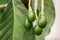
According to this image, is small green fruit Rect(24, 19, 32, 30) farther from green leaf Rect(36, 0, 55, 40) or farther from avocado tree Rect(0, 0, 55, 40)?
green leaf Rect(36, 0, 55, 40)

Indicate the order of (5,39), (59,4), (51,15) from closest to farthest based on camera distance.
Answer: (5,39)
(51,15)
(59,4)

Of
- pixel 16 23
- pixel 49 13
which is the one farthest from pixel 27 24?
pixel 49 13

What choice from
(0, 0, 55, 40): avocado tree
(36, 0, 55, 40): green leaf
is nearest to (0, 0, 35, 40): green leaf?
(0, 0, 55, 40): avocado tree

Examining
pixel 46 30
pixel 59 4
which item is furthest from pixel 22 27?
pixel 59 4

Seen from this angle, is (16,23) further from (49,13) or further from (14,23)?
(49,13)

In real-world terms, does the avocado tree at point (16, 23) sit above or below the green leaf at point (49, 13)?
above

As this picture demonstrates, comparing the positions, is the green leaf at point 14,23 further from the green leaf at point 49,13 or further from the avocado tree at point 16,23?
the green leaf at point 49,13

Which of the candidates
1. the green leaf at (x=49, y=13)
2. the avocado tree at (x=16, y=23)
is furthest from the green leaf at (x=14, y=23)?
the green leaf at (x=49, y=13)

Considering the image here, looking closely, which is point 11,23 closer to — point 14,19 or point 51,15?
point 14,19
